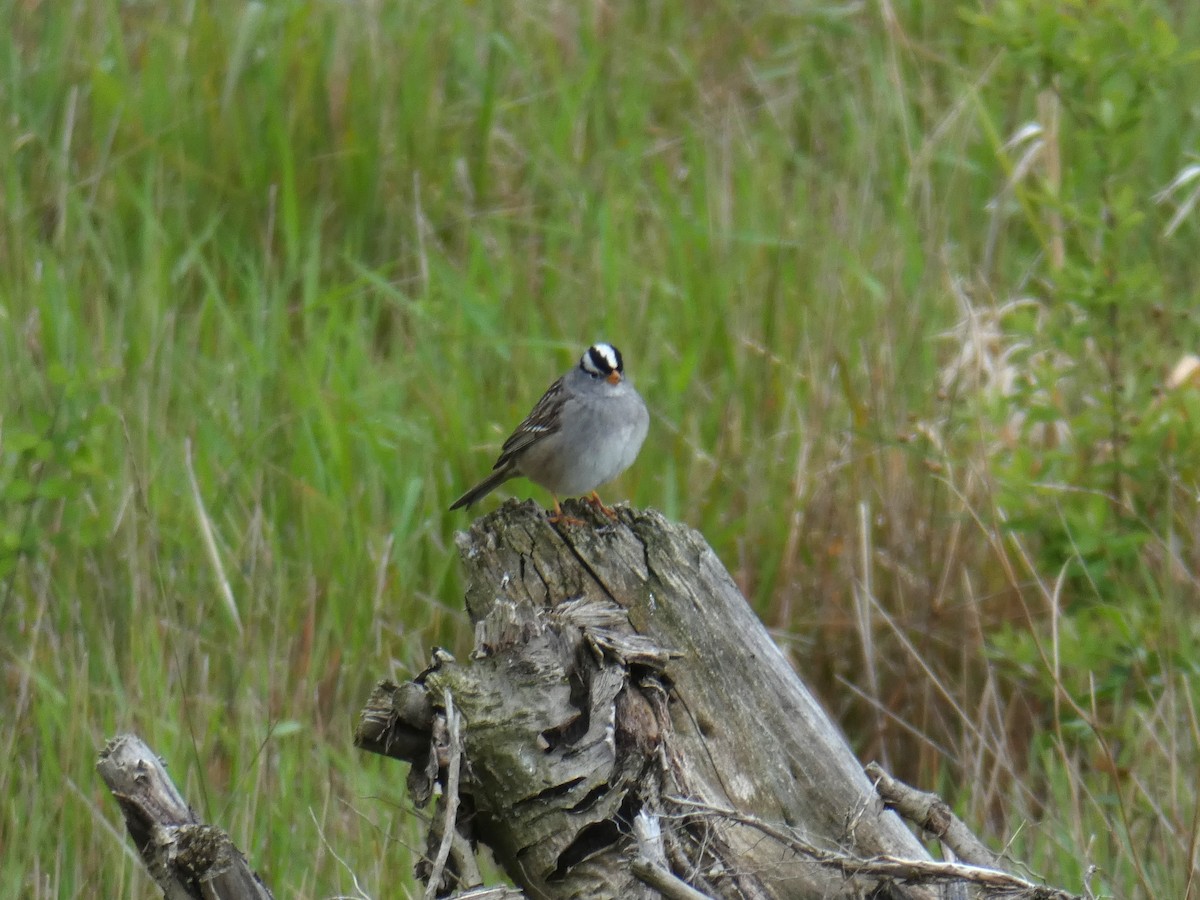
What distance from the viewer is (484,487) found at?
4812mm

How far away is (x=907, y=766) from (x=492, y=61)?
12.4 feet

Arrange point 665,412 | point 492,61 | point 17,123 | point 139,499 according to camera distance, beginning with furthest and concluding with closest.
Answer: point 492,61 → point 17,123 → point 665,412 → point 139,499

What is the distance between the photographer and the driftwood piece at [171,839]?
2156mm

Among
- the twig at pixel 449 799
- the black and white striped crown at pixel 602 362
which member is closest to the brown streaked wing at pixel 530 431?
the black and white striped crown at pixel 602 362

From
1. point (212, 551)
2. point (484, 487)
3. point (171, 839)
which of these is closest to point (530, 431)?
point (484, 487)

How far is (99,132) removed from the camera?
251 inches

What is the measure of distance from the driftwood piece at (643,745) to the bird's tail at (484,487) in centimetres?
203

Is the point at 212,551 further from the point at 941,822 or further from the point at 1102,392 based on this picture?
the point at 1102,392

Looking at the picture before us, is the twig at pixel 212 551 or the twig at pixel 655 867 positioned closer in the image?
the twig at pixel 655 867

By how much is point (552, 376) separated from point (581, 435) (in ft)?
3.50

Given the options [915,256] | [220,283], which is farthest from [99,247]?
[915,256]

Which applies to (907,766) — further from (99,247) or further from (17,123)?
(17,123)

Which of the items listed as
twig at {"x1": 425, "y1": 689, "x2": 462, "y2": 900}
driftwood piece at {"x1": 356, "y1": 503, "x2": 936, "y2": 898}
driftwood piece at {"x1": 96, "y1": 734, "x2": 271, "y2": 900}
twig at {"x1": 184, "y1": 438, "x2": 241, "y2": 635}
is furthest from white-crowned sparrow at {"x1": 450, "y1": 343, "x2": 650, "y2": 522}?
driftwood piece at {"x1": 96, "y1": 734, "x2": 271, "y2": 900}

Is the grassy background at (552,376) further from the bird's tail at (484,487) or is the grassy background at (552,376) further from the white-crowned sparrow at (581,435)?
the white-crowned sparrow at (581,435)
